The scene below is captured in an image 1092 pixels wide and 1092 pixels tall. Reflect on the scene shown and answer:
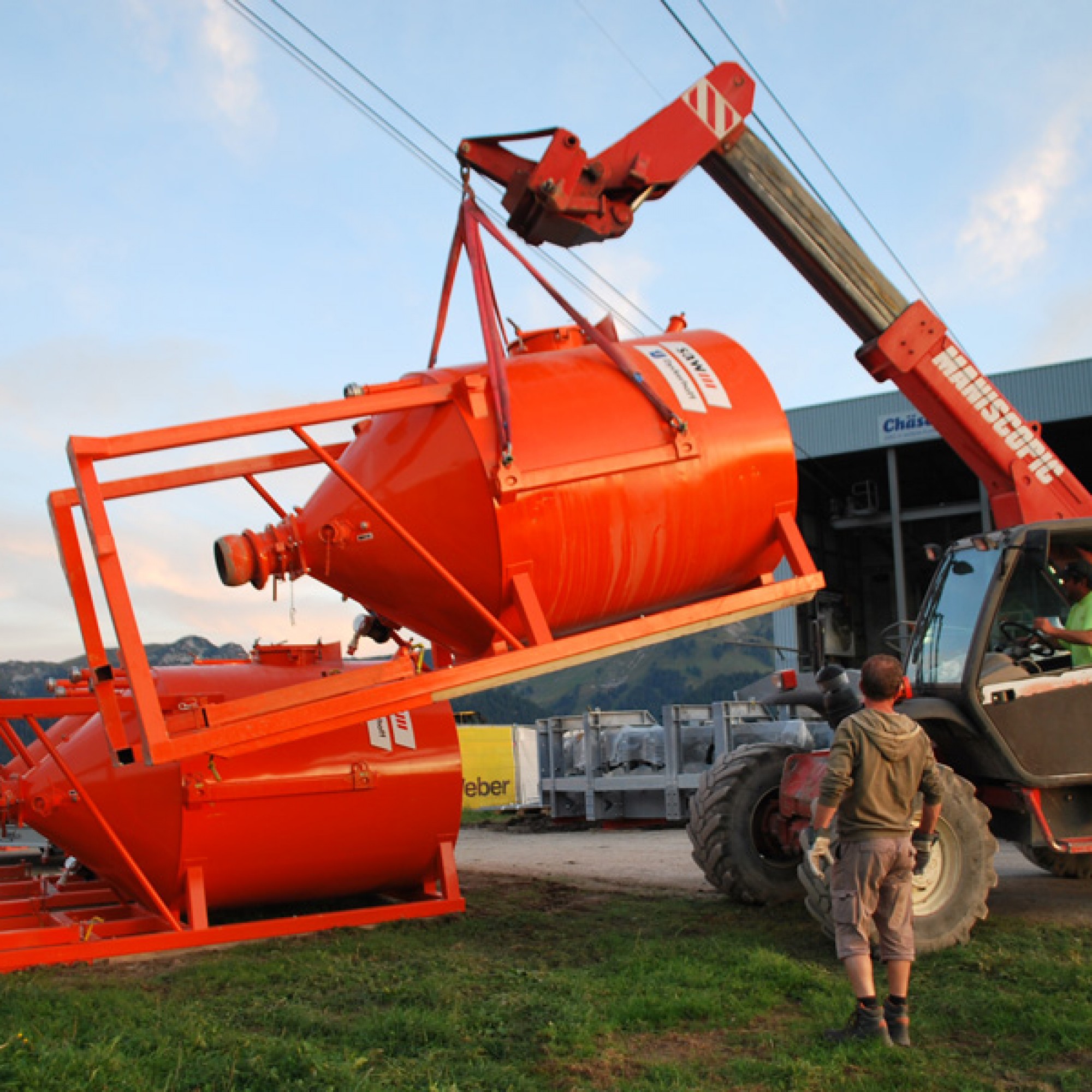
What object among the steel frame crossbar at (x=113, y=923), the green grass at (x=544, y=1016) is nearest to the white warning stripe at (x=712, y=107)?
the green grass at (x=544, y=1016)

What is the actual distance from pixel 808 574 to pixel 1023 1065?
2809 millimetres

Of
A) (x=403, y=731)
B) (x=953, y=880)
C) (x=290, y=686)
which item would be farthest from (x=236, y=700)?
(x=953, y=880)

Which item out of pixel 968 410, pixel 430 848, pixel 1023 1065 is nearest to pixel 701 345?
pixel 968 410

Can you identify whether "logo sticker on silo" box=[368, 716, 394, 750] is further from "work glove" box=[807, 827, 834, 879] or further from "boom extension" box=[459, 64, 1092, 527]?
"boom extension" box=[459, 64, 1092, 527]

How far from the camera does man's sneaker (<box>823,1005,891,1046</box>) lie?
4191 millimetres

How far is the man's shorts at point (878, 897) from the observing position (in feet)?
14.5

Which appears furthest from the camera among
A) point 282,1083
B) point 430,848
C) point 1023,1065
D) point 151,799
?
point 430,848

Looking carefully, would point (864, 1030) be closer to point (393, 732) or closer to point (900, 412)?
point (393, 732)

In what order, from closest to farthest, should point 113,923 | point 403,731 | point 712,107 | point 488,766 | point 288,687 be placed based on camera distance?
1. point 288,687
2. point 113,923
3. point 712,107
4. point 403,731
5. point 488,766

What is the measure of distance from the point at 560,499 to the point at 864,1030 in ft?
9.37

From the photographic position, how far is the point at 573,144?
6.21m

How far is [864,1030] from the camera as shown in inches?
166

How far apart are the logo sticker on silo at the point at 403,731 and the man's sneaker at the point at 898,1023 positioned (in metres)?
3.60

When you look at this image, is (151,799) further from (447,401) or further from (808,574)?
(808,574)
